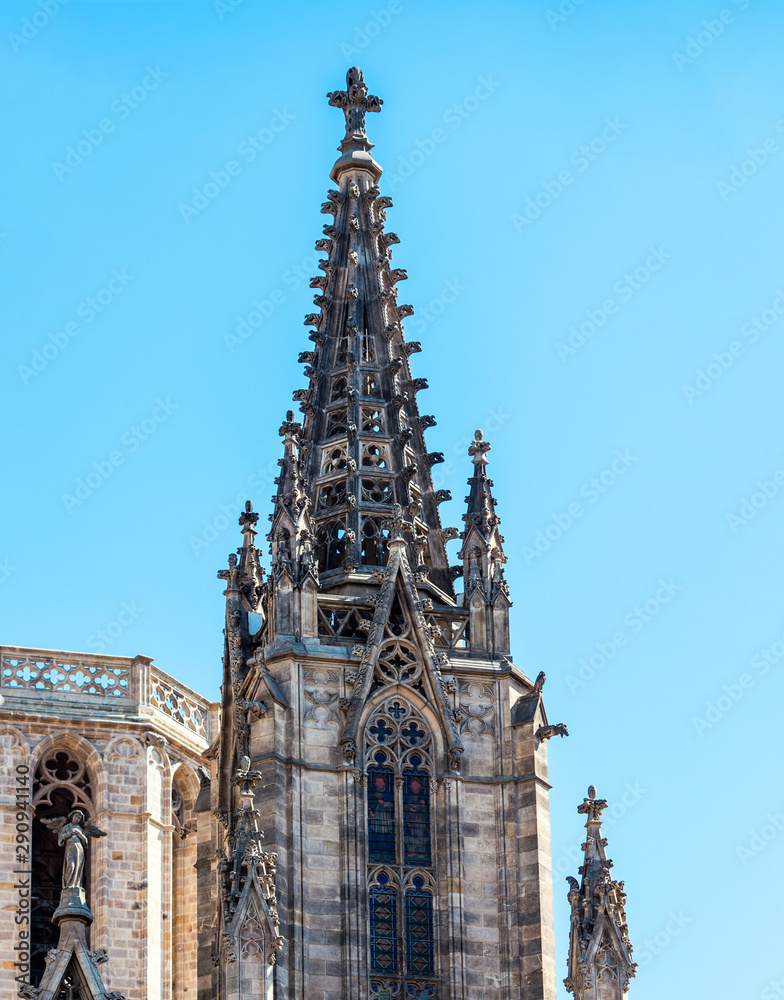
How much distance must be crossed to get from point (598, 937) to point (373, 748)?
4.75 meters

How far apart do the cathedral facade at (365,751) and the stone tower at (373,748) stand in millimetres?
37

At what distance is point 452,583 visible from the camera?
64.1 metres

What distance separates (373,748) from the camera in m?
59.9

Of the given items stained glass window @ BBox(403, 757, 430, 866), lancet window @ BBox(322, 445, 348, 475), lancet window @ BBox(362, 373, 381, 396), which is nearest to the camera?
stained glass window @ BBox(403, 757, 430, 866)

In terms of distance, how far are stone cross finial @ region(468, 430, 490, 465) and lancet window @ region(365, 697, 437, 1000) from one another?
18.4 feet

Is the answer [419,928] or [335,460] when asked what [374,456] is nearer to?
[335,460]

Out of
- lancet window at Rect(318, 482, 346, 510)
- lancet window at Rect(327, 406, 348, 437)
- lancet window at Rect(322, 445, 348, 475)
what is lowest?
lancet window at Rect(318, 482, 346, 510)

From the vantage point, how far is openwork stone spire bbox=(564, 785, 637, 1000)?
58.2 meters

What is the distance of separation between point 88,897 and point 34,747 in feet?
10.1

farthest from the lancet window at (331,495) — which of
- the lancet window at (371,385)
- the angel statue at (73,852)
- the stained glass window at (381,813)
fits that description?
the angel statue at (73,852)

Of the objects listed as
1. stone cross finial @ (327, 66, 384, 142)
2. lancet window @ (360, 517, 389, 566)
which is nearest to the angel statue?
lancet window @ (360, 517, 389, 566)

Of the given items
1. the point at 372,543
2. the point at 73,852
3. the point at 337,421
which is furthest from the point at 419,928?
the point at 337,421

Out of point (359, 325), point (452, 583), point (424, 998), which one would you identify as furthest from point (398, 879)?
point (359, 325)

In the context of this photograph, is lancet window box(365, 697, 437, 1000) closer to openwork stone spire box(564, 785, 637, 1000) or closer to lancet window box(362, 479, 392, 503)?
openwork stone spire box(564, 785, 637, 1000)
